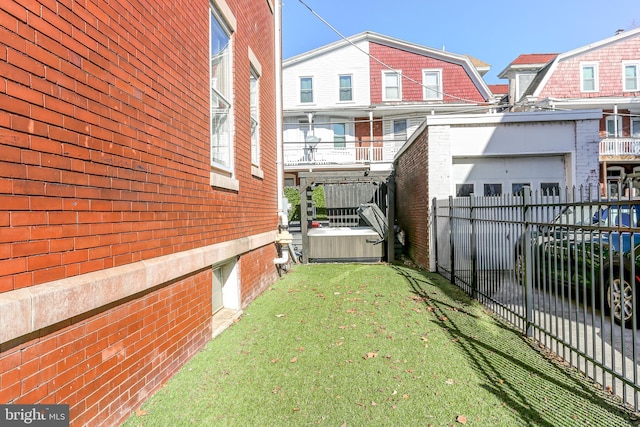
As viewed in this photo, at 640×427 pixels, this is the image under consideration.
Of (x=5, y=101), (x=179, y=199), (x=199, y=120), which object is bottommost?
(x=179, y=199)

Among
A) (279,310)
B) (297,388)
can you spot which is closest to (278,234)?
(279,310)

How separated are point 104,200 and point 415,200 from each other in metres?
8.83

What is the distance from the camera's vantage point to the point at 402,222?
1279cm

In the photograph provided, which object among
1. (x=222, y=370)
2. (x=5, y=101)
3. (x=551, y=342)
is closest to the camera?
(x=5, y=101)

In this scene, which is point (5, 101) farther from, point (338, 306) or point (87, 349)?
point (338, 306)

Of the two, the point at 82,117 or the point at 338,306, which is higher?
the point at 82,117

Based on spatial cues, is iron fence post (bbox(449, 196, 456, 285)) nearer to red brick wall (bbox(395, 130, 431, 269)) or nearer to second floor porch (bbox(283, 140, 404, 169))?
red brick wall (bbox(395, 130, 431, 269))

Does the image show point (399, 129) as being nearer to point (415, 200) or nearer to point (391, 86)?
point (391, 86)

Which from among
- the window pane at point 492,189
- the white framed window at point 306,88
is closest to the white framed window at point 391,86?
the white framed window at point 306,88

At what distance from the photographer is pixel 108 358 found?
100 inches

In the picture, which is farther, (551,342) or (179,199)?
(551,342)

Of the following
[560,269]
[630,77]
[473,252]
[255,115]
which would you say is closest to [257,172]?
[255,115]

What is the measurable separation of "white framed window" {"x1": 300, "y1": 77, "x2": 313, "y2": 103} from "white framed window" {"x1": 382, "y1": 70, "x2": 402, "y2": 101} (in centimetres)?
429

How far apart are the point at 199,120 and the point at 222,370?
8.99 ft
